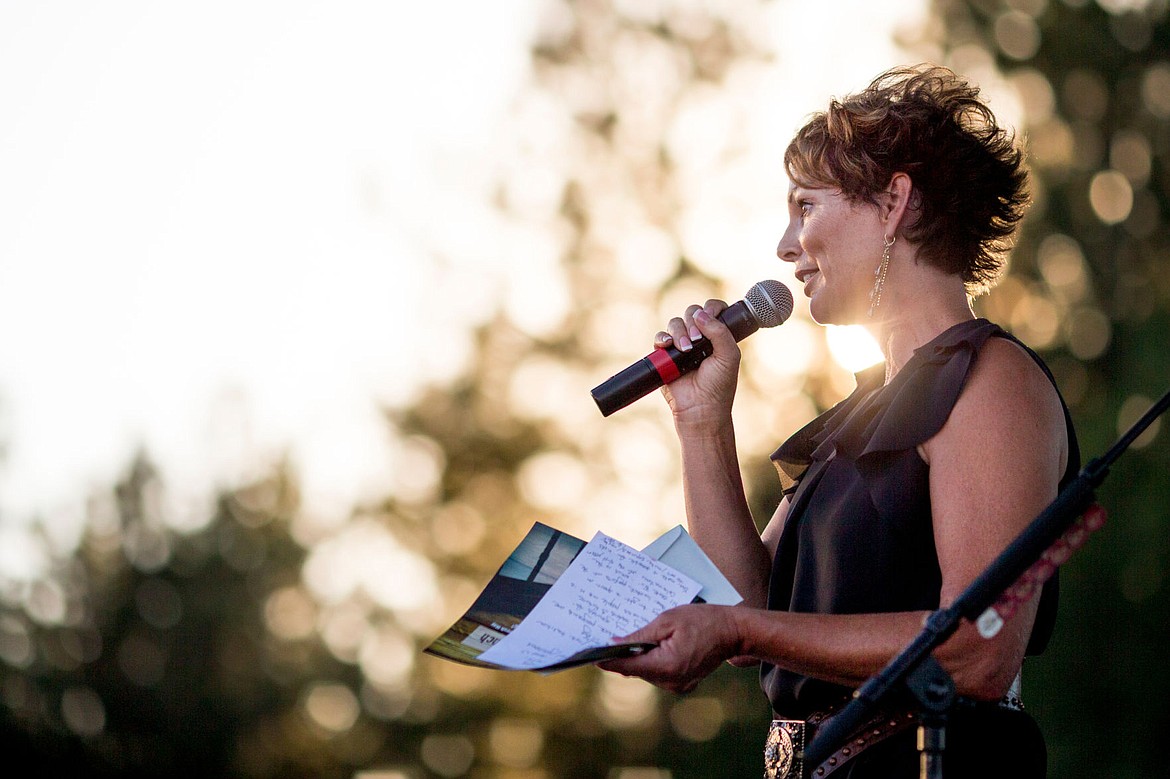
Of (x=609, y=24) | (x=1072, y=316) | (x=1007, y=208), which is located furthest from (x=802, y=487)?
(x=609, y=24)

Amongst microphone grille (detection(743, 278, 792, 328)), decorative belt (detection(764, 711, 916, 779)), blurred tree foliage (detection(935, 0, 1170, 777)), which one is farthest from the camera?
blurred tree foliage (detection(935, 0, 1170, 777))

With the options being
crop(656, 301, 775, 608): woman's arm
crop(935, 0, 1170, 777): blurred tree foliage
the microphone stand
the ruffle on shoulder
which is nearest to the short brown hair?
the ruffle on shoulder

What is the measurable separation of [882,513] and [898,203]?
71 cm

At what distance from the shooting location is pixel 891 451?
2.52 meters

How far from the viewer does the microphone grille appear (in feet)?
10.6

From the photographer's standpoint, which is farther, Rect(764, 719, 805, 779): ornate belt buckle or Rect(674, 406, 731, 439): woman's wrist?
Rect(674, 406, 731, 439): woman's wrist

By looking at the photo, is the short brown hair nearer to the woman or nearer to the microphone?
the woman

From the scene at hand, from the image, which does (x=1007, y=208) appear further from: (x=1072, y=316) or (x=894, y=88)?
(x=1072, y=316)

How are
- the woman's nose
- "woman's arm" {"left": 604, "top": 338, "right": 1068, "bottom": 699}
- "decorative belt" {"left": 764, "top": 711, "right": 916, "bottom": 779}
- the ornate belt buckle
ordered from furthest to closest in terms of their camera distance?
1. the woman's nose
2. the ornate belt buckle
3. "decorative belt" {"left": 764, "top": 711, "right": 916, "bottom": 779}
4. "woman's arm" {"left": 604, "top": 338, "right": 1068, "bottom": 699}

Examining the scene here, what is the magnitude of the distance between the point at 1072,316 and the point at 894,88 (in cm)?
1153

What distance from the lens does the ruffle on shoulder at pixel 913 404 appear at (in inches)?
97.3

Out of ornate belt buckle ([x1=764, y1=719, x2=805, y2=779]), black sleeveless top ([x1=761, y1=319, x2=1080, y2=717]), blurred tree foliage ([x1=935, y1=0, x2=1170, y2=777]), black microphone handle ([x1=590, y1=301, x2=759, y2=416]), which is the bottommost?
ornate belt buckle ([x1=764, y1=719, x2=805, y2=779])

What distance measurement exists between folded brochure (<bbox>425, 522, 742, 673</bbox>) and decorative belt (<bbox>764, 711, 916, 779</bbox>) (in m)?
0.31

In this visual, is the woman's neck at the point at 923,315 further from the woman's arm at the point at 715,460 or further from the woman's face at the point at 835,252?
the woman's arm at the point at 715,460
